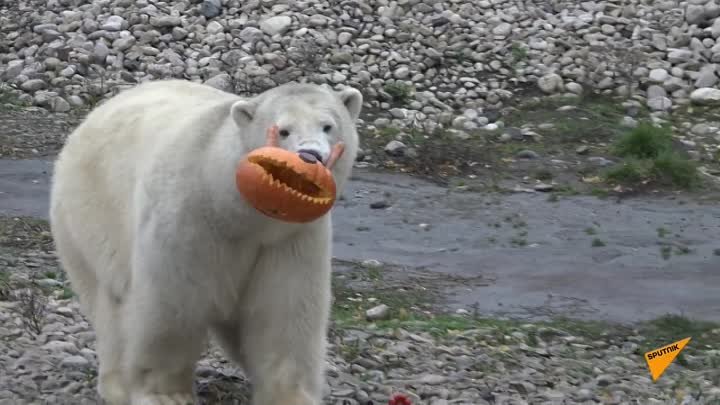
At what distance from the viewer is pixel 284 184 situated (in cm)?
397

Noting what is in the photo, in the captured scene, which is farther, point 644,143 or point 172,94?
point 644,143

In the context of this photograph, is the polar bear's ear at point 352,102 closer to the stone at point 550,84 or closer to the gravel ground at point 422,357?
the gravel ground at point 422,357

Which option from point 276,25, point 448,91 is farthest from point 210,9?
point 448,91

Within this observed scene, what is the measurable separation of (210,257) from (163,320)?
0.97 ft

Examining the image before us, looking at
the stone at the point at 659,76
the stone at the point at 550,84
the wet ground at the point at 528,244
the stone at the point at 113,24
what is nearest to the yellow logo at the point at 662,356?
the wet ground at the point at 528,244

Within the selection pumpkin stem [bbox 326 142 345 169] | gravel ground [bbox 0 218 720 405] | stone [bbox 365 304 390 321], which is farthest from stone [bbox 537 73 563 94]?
pumpkin stem [bbox 326 142 345 169]

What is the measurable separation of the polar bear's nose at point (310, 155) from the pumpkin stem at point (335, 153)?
8 centimetres

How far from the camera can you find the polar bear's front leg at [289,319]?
176 inches

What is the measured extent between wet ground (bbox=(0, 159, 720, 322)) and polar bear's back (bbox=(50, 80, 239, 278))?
108 inches

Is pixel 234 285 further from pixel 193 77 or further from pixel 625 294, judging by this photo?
pixel 193 77

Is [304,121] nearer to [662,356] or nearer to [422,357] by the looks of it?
[422,357]

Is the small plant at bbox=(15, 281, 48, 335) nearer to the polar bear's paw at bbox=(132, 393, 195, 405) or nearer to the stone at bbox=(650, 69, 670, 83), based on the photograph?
the polar bear's paw at bbox=(132, 393, 195, 405)

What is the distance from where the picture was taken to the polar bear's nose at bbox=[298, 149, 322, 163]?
158 inches

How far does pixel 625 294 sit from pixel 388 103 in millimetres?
4904
